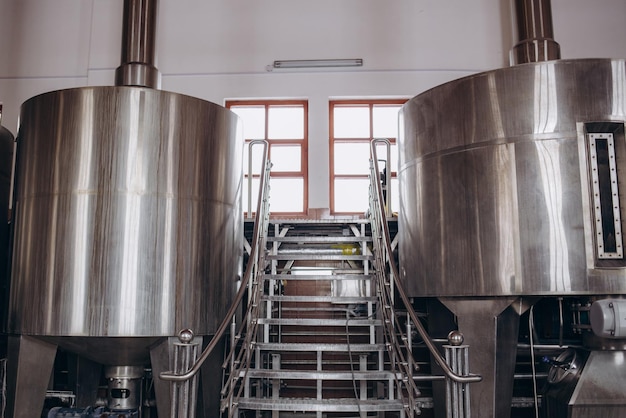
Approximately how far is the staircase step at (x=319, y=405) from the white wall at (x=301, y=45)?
3.54 m

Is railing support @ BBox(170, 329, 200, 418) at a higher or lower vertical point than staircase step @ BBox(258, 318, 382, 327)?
lower

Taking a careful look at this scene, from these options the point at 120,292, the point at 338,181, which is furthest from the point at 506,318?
the point at 338,181

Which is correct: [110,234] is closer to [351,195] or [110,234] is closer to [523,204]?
[523,204]

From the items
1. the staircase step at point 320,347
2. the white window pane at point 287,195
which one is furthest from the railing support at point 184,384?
the white window pane at point 287,195

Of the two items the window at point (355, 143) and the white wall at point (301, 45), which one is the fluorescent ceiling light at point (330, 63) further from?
the window at point (355, 143)

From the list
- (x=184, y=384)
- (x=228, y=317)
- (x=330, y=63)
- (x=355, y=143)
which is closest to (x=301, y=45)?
(x=330, y=63)

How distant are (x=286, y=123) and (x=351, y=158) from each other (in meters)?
0.95

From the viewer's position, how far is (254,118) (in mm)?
7430

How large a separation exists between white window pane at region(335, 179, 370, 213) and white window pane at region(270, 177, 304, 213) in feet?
1.53

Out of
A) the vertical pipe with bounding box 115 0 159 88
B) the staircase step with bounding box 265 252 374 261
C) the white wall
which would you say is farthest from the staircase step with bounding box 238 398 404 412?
the white wall

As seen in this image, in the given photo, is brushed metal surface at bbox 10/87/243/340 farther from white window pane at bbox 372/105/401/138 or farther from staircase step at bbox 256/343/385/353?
white window pane at bbox 372/105/401/138

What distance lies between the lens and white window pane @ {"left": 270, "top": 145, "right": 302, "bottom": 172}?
24.2 feet

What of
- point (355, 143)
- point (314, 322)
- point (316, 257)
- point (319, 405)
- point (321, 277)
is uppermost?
point (355, 143)

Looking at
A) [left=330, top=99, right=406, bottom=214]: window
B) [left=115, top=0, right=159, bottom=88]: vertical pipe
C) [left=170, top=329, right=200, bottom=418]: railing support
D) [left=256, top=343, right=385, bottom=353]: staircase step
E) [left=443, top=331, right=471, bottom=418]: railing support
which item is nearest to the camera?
[left=443, top=331, right=471, bottom=418]: railing support
